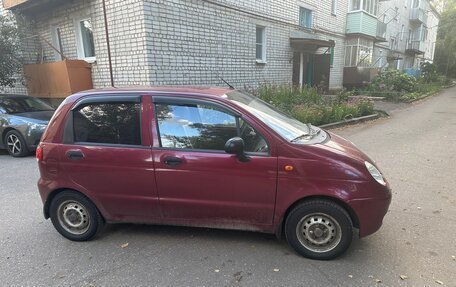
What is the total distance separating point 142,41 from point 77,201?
666 centimetres

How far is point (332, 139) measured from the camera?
336cm

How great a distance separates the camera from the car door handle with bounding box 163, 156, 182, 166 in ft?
10.0

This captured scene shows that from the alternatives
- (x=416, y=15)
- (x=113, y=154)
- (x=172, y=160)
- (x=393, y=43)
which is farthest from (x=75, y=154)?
(x=416, y=15)

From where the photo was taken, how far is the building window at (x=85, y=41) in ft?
35.3

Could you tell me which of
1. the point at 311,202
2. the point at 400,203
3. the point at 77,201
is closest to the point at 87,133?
the point at 77,201

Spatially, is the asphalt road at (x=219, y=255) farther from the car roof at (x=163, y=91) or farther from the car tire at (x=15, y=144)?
the car tire at (x=15, y=144)

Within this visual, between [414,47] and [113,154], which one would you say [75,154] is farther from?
[414,47]

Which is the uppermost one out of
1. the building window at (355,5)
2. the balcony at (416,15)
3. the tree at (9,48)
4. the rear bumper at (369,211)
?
the balcony at (416,15)

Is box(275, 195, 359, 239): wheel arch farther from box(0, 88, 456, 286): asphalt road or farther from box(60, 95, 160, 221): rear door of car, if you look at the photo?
box(60, 95, 160, 221): rear door of car

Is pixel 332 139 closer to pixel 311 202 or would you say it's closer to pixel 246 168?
pixel 311 202

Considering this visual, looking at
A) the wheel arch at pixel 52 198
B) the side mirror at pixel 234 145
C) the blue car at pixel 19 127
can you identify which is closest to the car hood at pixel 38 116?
the blue car at pixel 19 127

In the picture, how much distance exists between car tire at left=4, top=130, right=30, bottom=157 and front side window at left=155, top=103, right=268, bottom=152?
5.60 metres

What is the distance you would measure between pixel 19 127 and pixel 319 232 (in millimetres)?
7017

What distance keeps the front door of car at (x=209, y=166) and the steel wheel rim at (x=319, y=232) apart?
1.06 ft
